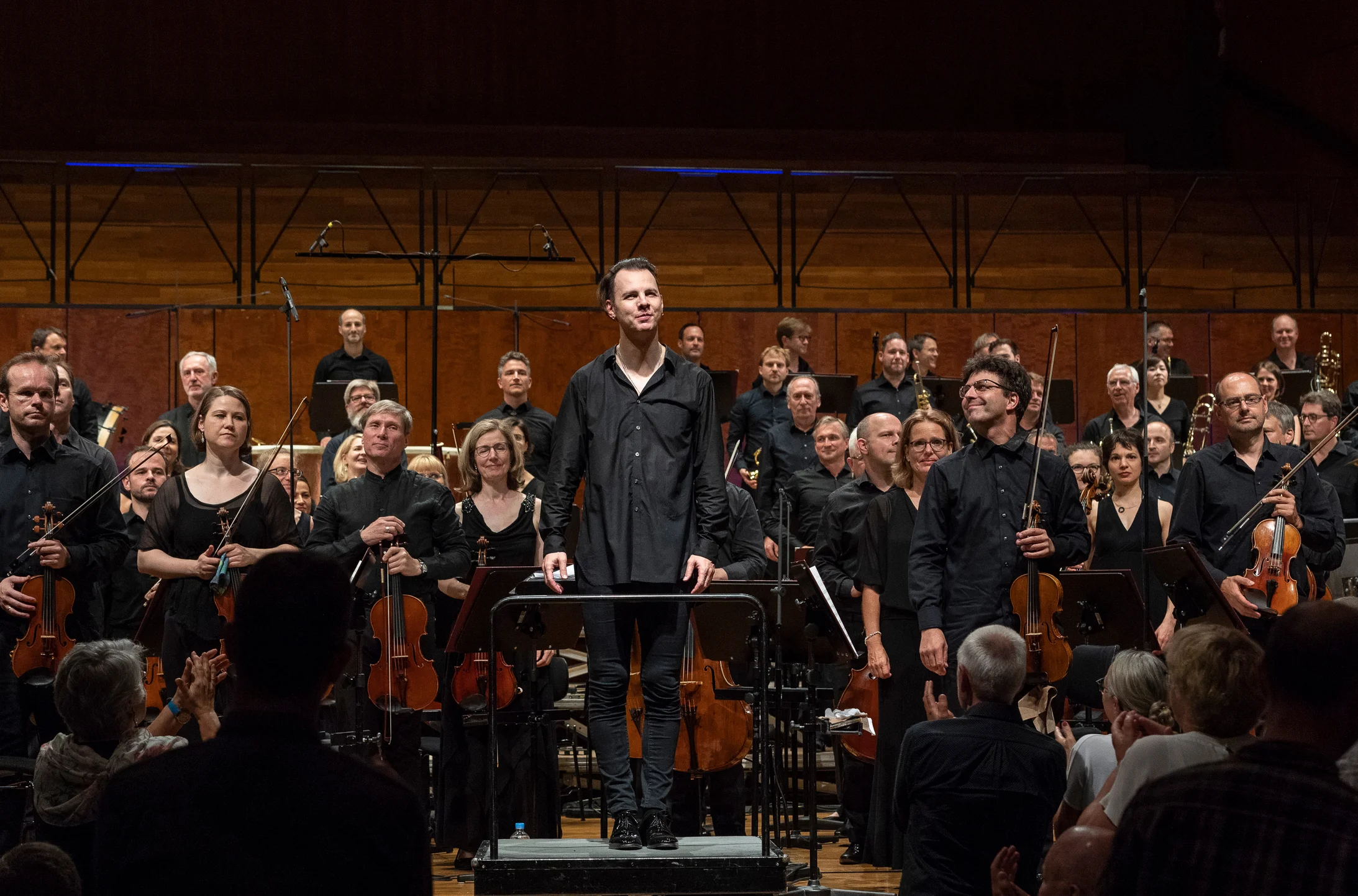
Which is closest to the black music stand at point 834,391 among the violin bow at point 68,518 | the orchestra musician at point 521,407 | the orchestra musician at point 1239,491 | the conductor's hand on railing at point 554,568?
the orchestra musician at point 521,407

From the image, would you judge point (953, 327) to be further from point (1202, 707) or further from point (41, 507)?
point (1202, 707)

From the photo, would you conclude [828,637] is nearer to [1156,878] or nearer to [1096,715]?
[1096,715]

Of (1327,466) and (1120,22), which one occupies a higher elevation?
(1120,22)

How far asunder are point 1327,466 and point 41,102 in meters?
10.7

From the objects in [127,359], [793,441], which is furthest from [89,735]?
[127,359]

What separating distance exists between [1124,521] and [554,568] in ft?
10.4

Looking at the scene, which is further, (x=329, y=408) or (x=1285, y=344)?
(x=1285, y=344)

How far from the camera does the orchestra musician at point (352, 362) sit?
965 centimetres

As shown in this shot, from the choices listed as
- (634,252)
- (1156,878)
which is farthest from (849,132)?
(1156,878)

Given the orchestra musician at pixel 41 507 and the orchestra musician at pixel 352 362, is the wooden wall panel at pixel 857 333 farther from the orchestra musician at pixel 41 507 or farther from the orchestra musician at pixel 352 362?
the orchestra musician at pixel 41 507

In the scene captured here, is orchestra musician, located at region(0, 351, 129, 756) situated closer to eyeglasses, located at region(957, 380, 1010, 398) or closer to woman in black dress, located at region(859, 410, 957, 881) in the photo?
woman in black dress, located at region(859, 410, 957, 881)

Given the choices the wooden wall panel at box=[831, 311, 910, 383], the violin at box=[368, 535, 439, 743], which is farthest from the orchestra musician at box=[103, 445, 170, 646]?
the wooden wall panel at box=[831, 311, 910, 383]

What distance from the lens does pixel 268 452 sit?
25.3ft

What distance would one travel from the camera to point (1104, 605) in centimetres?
468
